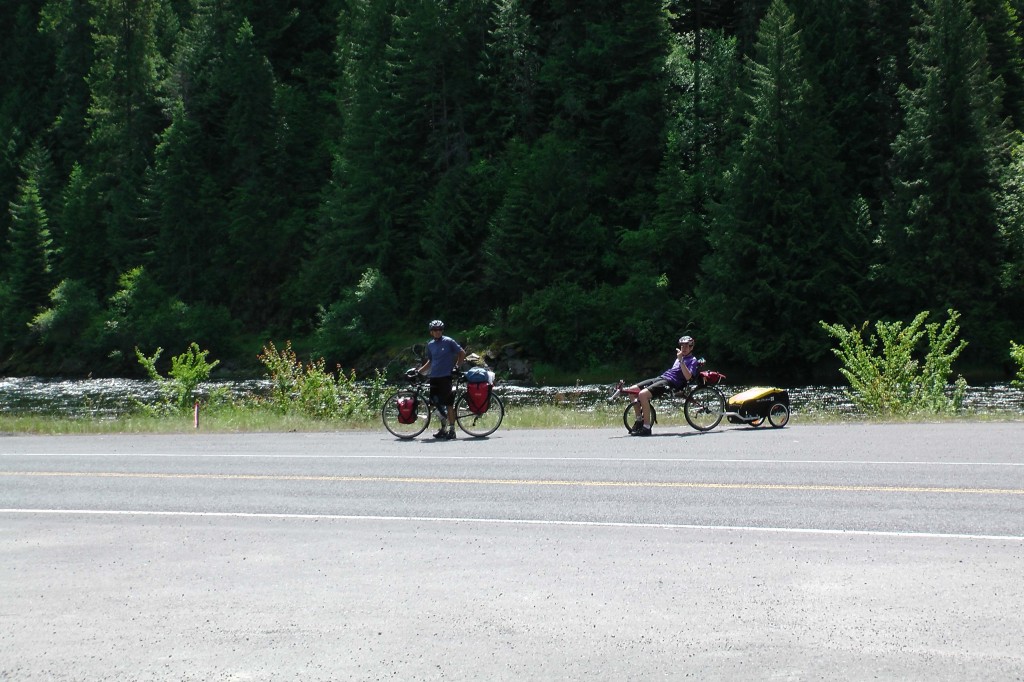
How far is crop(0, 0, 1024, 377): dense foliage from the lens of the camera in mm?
55844

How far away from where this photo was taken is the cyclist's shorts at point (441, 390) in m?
20.9

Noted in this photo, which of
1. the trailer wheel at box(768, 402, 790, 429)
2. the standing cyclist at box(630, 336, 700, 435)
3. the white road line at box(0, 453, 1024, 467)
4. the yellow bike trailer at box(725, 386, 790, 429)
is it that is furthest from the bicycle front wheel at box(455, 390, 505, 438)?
the trailer wheel at box(768, 402, 790, 429)

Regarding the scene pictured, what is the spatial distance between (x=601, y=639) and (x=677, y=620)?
631 millimetres

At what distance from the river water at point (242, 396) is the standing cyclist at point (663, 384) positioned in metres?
10.5

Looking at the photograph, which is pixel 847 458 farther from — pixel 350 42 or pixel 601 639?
pixel 350 42

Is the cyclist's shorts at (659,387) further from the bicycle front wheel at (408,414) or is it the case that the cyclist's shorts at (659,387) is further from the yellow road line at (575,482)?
the yellow road line at (575,482)

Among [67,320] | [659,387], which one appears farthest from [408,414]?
[67,320]

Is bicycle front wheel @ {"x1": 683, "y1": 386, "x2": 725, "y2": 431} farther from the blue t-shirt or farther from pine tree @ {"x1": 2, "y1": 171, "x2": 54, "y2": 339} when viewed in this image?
pine tree @ {"x1": 2, "y1": 171, "x2": 54, "y2": 339}

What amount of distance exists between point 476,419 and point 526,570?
41.6ft

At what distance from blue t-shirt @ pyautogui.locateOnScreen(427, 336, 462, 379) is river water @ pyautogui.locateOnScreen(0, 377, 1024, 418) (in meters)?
9.82

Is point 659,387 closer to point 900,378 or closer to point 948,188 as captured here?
Result: point 900,378

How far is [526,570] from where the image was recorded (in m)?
8.72

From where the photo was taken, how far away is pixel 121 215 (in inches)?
3381

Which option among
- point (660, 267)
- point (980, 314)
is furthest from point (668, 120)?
point (980, 314)
